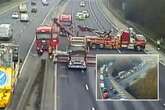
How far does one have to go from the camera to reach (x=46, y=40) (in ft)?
213

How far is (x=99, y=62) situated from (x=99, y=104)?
15.8 meters

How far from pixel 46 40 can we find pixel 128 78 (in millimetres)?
42122

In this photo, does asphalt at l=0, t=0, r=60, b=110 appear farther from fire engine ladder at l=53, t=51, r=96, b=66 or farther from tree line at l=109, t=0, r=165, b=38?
tree line at l=109, t=0, r=165, b=38

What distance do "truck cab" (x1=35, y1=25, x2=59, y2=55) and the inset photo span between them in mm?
39682

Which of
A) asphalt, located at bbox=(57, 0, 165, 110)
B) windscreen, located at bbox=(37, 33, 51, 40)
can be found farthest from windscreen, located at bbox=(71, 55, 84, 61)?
windscreen, located at bbox=(37, 33, 51, 40)

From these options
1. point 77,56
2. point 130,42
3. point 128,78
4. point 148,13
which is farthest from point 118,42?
point 128,78

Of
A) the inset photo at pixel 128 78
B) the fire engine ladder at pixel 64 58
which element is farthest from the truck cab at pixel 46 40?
the inset photo at pixel 128 78

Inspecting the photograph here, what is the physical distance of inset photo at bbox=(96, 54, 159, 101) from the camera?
22.9 metres

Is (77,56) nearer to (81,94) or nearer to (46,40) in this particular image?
(46,40)

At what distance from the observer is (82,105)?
39469mm

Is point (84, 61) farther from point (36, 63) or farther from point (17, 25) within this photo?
point (17, 25)

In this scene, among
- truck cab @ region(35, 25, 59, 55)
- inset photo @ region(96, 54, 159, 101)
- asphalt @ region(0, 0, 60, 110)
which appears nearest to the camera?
inset photo @ region(96, 54, 159, 101)

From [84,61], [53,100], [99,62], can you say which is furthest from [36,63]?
[99,62]

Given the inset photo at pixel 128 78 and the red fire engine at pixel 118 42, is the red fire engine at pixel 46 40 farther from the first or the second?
the inset photo at pixel 128 78
